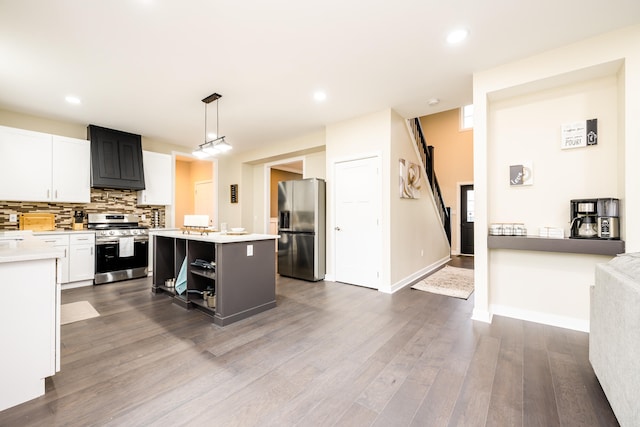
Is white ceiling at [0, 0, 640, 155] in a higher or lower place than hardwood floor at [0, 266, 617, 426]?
higher

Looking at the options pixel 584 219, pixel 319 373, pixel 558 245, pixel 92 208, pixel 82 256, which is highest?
pixel 92 208

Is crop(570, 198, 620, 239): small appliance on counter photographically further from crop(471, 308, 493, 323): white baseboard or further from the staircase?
the staircase

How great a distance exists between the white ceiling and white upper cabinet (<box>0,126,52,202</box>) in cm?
43

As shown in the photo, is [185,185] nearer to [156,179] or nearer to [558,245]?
[156,179]

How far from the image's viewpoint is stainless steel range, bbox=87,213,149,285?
4547 mm

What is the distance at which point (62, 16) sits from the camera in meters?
2.16

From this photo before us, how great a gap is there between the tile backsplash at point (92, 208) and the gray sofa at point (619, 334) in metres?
6.57

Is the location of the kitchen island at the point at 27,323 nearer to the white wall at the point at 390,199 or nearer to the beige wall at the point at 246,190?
the white wall at the point at 390,199

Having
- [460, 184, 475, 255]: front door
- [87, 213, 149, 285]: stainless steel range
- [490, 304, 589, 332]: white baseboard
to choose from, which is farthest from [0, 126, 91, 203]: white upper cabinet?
[460, 184, 475, 255]: front door

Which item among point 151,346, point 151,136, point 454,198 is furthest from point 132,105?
point 454,198

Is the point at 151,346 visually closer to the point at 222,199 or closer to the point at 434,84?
the point at 434,84

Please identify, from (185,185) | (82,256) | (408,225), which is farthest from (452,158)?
(82,256)

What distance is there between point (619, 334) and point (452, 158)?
7272 mm

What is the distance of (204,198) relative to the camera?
747 centimetres
